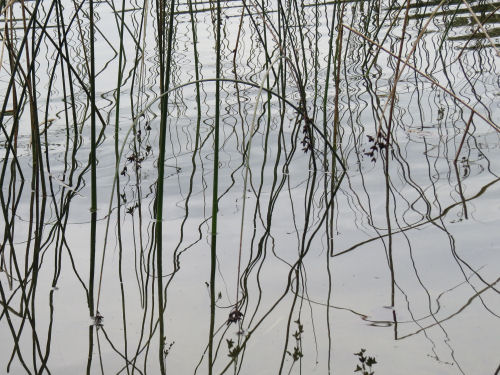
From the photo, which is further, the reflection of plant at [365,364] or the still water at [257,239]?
the still water at [257,239]

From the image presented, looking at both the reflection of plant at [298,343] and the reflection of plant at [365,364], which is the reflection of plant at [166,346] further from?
the reflection of plant at [365,364]

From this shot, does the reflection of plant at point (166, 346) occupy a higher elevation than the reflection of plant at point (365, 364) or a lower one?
lower

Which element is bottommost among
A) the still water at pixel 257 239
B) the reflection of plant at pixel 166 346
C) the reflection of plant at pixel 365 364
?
the reflection of plant at pixel 166 346

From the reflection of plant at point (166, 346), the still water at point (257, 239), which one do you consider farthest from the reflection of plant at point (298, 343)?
the reflection of plant at point (166, 346)

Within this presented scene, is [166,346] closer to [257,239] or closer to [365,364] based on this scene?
[365,364]

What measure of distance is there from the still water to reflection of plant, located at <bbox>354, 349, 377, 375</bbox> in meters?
0.01

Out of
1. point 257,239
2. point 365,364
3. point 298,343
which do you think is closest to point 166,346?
point 298,343

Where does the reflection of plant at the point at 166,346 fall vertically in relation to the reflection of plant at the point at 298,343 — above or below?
below

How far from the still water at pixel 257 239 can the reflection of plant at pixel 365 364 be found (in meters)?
0.01

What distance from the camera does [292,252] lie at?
183 cm

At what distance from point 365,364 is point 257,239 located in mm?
628

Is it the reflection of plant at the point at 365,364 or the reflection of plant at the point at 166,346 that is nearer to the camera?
the reflection of plant at the point at 365,364

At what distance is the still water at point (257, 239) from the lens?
144 cm

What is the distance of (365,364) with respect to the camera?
134 cm
